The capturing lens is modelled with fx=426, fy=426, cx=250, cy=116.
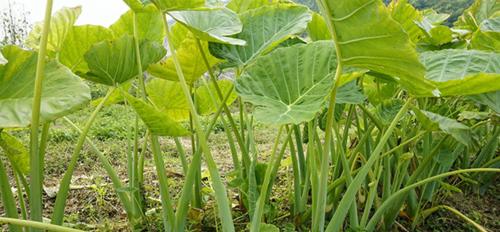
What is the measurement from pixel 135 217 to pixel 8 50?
1.69 ft

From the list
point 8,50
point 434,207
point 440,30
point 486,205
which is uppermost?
point 8,50

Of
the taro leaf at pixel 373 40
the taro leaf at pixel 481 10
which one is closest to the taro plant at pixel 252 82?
the taro leaf at pixel 373 40

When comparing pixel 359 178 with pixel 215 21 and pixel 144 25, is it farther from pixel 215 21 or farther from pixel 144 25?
pixel 144 25

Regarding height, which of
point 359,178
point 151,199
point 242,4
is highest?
point 242,4

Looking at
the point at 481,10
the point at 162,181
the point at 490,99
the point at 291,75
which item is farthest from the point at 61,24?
the point at 481,10

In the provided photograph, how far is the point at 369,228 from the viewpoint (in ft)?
3.18

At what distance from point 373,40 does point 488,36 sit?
23.1 inches

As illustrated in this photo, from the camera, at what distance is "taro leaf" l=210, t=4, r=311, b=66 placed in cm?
84

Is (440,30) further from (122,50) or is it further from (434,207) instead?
(122,50)

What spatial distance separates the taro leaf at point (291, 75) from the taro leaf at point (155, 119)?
0.13 metres

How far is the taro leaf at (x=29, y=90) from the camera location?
0.59 meters

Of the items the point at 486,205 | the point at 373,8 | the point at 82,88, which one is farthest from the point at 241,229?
the point at 486,205

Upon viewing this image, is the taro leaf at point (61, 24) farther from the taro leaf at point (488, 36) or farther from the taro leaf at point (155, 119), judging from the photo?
the taro leaf at point (488, 36)

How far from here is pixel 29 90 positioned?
649 mm
